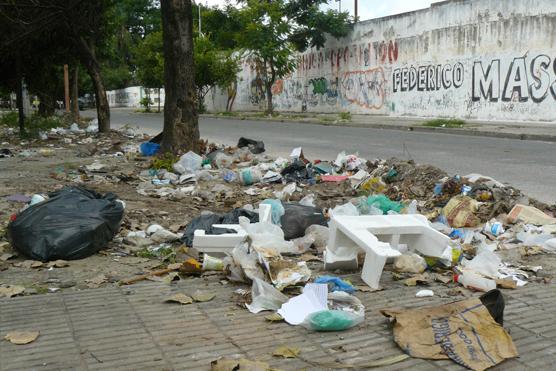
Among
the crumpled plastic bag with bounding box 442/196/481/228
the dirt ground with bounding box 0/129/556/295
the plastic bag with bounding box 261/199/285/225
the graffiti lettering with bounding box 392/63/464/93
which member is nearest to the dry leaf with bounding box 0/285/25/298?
the dirt ground with bounding box 0/129/556/295

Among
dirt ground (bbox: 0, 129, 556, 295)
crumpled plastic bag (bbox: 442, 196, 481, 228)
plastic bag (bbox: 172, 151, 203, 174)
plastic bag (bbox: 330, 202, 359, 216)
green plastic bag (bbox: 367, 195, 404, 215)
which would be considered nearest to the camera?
dirt ground (bbox: 0, 129, 556, 295)

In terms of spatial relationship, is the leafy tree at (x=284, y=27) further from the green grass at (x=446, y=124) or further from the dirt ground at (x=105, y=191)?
the dirt ground at (x=105, y=191)

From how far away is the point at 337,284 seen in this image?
3.81 metres

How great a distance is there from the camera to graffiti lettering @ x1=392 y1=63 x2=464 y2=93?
21641 millimetres

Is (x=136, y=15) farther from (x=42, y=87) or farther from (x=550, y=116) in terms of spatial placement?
(x=550, y=116)

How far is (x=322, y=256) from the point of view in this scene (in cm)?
471

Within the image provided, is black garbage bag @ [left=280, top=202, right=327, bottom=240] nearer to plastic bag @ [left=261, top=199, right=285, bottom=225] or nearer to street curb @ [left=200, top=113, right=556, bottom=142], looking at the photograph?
plastic bag @ [left=261, top=199, right=285, bottom=225]

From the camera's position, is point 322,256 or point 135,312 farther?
point 322,256

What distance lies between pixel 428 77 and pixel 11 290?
21088 millimetres

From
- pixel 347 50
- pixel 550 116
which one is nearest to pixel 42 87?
pixel 347 50

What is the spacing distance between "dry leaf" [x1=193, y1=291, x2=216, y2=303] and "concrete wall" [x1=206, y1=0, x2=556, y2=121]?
1662cm

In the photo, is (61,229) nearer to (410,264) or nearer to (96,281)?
(96,281)

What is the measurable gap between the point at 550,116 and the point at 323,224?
14.9m

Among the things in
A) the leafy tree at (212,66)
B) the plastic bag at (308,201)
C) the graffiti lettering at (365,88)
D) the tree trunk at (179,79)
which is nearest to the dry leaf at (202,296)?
the plastic bag at (308,201)
